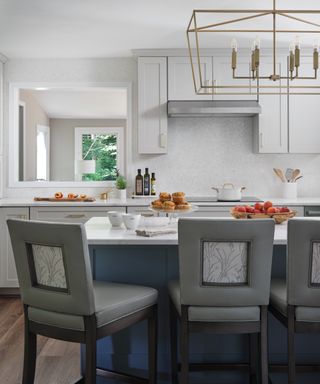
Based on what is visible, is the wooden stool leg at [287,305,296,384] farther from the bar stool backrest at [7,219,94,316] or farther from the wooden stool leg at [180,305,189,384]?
the bar stool backrest at [7,219,94,316]

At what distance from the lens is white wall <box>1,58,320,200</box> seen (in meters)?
5.20

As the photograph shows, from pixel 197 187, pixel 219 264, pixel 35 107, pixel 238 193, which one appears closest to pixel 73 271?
pixel 219 264

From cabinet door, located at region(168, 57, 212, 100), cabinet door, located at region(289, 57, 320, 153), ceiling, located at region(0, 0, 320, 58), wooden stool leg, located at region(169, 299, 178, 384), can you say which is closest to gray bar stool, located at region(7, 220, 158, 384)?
wooden stool leg, located at region(169, 299, 178, 384)

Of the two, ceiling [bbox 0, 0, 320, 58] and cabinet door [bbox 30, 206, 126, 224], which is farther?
cabinet door [bbox 30, 206, 126, 224]

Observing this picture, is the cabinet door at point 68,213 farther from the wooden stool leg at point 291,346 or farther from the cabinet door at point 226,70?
the wooden stool leg at point 291,346

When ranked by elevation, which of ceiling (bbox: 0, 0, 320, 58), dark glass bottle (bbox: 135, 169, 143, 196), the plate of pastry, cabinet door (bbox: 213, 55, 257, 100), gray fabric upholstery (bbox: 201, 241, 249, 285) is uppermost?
ceiling (bbox: 0, 0, 320, 58)

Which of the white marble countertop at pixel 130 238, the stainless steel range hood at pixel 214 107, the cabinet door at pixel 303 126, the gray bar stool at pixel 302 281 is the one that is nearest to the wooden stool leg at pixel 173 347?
the white marble countertop at pixel 130 238

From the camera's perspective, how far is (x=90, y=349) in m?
2.06

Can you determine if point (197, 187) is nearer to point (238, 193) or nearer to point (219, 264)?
point (238, 193)

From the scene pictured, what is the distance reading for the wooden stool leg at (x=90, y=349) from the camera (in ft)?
6.75

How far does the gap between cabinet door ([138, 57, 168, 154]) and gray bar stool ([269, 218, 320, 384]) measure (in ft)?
9.84

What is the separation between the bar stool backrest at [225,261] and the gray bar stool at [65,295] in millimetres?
295

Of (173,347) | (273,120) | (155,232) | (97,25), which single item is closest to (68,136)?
(97,25)

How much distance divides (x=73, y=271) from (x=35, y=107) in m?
3.70
